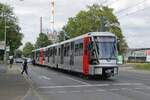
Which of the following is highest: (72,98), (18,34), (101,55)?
(18,34)

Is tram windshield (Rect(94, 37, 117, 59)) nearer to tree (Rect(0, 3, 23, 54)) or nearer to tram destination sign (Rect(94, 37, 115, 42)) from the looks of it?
tram destination sign (Rect(94, 37, 115, 42))

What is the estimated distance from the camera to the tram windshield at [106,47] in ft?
117

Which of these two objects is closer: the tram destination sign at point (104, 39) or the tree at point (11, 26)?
the tram destination sign at point (104, 39)

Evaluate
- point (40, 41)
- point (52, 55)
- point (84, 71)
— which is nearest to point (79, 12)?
point (40, 41)

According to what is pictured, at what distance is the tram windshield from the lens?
35781mm

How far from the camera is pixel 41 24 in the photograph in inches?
6614

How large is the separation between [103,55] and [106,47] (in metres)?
0.74

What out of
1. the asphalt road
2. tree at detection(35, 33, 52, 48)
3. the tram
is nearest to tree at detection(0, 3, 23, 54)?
tree at detection(35, 33, 52, 48)

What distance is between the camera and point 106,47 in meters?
36.1

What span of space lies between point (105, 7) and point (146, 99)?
96199mm

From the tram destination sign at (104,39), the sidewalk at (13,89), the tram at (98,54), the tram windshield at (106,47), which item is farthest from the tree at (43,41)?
the sidewalk at (13,89)

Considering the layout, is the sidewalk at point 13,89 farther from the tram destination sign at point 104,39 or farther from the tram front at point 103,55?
the tram destination sign at point 104,39

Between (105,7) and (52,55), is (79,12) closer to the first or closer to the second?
(105,7)

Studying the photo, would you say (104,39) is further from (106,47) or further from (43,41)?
(43,41)
